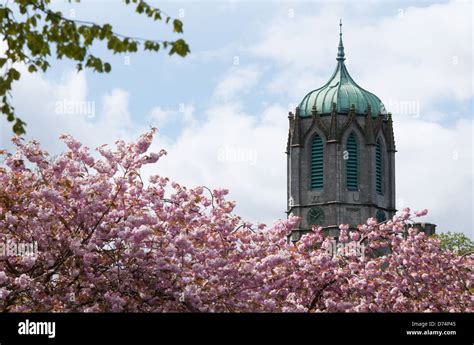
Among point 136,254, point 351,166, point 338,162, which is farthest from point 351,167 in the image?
point 136,254

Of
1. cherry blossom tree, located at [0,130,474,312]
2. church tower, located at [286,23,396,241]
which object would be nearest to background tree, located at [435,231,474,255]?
church tower, located at [286,23,396,241]

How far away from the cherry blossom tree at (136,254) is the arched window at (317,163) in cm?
7365

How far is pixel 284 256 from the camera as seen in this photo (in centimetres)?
2567

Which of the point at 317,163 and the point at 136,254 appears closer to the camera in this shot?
the point at 136,254

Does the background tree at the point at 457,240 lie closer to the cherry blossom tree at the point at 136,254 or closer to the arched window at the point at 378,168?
the arched window at the point at 378,168

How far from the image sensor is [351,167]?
332 ft

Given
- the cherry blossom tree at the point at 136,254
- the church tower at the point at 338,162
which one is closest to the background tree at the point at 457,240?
the church tower at the point at 338,162

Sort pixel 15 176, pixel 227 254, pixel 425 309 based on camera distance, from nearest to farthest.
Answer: pixel 15 176, pixel 227 254, pixel 425 309

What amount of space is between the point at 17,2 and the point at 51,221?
7.25 m

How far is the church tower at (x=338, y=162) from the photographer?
99.8 m

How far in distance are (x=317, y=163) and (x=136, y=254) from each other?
8003cm

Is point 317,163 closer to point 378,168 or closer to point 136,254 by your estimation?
point 378,168
